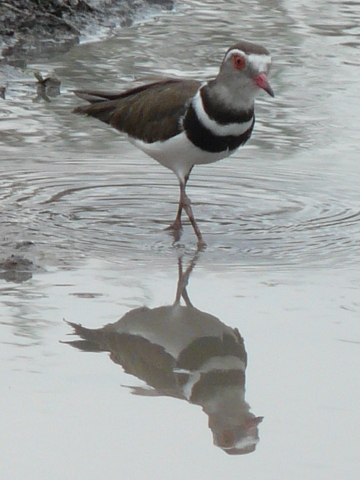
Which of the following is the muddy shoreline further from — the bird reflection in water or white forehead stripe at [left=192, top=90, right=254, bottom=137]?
the bird reflection in water

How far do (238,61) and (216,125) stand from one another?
0.38 meters

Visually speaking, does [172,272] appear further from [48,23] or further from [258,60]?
[48,23]

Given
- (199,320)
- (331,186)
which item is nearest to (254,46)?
(331,186)

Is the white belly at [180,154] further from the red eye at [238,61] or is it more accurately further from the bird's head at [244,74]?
the red eye at [238,61]

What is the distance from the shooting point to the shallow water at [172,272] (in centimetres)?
405

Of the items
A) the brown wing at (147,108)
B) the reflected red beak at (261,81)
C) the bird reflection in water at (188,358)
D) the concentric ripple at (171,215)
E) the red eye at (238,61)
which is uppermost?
the red eye at (238,61)

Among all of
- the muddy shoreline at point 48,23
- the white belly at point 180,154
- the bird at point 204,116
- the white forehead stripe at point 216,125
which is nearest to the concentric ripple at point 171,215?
the bird at point 204,116

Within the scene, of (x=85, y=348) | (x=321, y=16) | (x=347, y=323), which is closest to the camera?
(x=85, y=348)

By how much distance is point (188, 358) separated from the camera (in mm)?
4852

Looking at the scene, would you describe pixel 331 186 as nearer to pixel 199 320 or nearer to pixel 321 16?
pixel 199 320

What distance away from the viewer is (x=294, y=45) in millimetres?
11312

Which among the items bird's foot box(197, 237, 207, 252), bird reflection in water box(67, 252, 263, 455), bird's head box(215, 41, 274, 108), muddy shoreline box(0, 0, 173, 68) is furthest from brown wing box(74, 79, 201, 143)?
muddy shoreline box(0, 0, 173, 68)

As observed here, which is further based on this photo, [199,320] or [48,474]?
[199,320]

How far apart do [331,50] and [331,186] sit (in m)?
3.90
